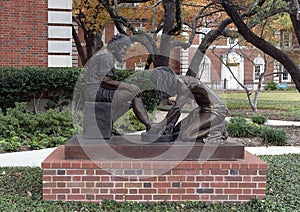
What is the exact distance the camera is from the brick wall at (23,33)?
527 inches

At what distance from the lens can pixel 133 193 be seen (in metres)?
5.35

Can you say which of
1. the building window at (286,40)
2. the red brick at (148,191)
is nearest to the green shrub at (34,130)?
the red brick at (148,191)

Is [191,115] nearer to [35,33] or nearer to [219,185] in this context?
[219,185]

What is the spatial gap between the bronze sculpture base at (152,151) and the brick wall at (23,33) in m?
8.89

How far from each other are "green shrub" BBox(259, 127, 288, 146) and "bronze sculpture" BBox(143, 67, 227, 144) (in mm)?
5651

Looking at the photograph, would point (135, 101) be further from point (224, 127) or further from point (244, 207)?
point (244, 207)

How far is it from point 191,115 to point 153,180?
1190 millimetres

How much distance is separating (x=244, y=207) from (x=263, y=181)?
0.43 m

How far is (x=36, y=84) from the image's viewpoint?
12789 millimetres

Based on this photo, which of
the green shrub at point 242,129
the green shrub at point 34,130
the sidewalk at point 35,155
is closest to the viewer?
the sidewalk at point 35,155

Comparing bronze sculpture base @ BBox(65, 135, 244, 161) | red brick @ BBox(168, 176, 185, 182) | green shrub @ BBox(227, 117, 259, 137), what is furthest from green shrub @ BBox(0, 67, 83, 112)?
red brick @ BBox(168, 176, 185, 182)

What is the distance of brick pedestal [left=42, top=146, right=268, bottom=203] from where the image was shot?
5.26 m

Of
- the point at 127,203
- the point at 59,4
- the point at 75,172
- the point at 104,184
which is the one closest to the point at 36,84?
the point at 59,4

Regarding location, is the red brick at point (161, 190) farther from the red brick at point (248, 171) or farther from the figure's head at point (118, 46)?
the figure's head at point (118, 46)
